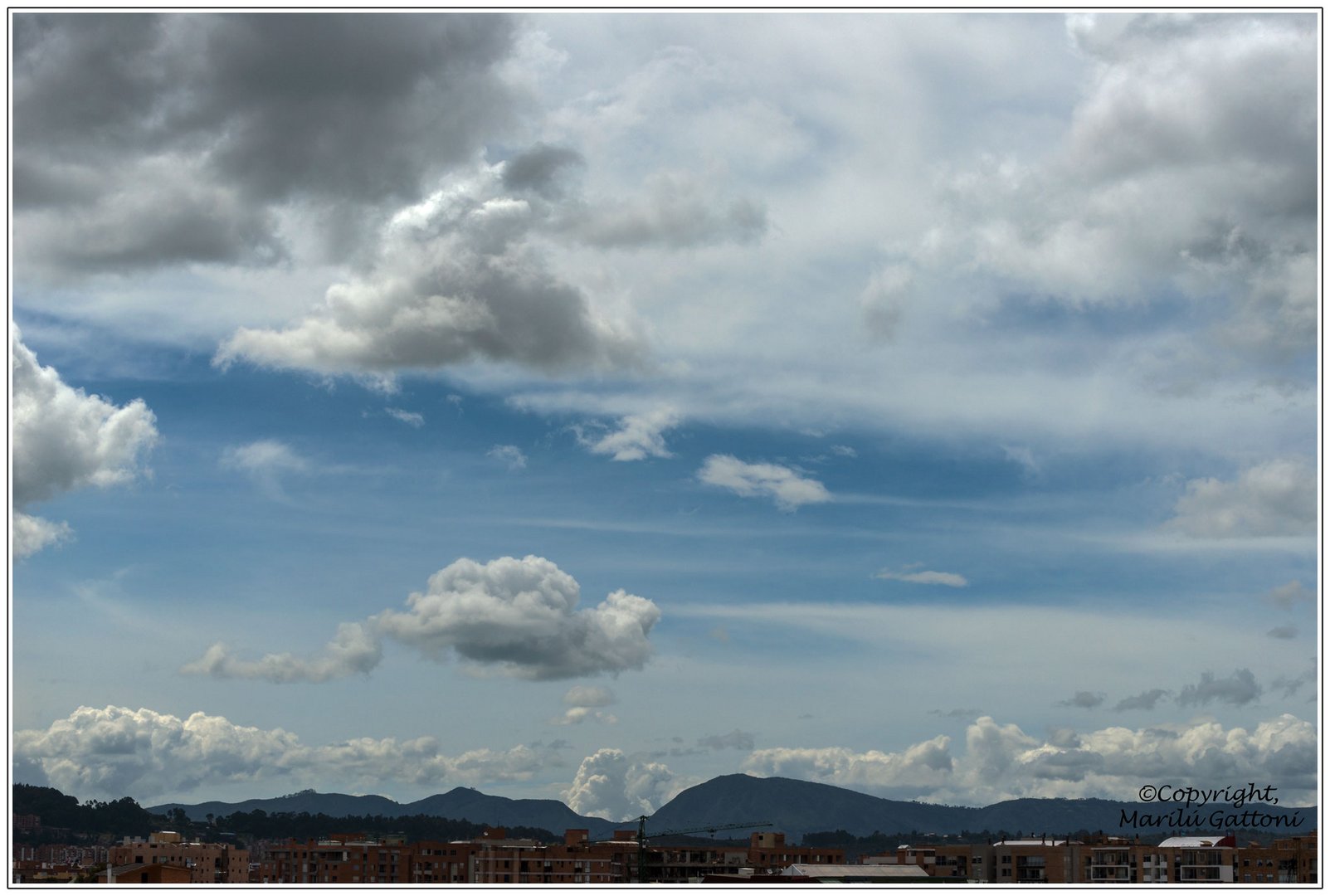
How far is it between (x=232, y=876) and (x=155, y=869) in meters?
65.3

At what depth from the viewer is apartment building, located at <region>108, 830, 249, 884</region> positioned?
18050cm

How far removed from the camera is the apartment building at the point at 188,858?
180 meters

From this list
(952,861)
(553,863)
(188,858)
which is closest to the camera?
(553,863)

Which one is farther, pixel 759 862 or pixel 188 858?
pixel 188 858

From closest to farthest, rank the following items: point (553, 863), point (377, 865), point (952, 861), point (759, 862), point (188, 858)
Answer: point (759, 862) → point (553, 863) → point (952, 861) → point (188, 858) → point (377, 865)

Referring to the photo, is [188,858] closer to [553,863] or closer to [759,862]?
[553,863]

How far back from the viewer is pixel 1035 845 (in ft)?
602

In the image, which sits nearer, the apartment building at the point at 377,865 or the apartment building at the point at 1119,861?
the apartment building at the point at 1119,861

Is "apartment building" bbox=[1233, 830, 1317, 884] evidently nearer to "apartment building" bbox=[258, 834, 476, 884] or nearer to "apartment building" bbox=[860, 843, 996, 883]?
"apartment building" bbox=[860, 843, 996, 883]

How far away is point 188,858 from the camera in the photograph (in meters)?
187

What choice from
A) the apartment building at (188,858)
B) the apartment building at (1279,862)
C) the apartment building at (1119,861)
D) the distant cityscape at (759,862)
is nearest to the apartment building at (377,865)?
the distant cityscape at (759,862)

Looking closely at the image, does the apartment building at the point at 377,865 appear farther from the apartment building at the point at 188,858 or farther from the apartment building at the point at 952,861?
the apartment building at the point at 952,861

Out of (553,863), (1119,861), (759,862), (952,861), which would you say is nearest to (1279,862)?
(1119,861)
